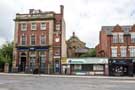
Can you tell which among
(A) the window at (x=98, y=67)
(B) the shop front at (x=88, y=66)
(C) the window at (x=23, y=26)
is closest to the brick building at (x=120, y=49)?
(B) the shop front at (x=88, y=66)

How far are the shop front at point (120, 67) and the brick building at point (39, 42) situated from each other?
11.2 metres

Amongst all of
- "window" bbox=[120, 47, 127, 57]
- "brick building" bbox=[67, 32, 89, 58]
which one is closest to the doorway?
"window" bbox=[120, 47, 127, 57]

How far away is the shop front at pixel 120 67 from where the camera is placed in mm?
61094

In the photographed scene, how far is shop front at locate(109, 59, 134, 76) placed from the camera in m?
61.1

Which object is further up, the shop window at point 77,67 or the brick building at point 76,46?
the brick building at point 76,46

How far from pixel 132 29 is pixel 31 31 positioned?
74.9 feet

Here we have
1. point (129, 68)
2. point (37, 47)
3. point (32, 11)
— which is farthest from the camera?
point (32, 11)

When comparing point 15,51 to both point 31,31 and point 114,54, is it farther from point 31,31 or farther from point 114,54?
point 114,54

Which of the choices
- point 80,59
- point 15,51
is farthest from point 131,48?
point 15,51

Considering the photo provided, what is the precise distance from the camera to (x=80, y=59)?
6256 centimetres

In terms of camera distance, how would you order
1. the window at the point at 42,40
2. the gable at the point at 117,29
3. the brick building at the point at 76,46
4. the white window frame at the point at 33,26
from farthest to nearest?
the brick building at the point at 76,46, the white window frame at the point at 33,26, the window at the point at 42,40, the gable at the point at 117,29

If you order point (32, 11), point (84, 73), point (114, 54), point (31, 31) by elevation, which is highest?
point (32, 11)

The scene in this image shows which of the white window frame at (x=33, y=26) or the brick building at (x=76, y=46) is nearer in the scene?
the white window frame at (x=33, y=26)

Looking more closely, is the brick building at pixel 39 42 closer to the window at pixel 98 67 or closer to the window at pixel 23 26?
the window at pixel 23 26
